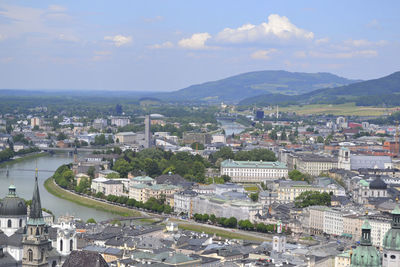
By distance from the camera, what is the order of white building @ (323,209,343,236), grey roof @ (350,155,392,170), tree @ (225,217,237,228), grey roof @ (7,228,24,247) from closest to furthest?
grey roof @ (7,228,24,247), white building @ (323,209,343,236), tree @ (225,217,237,228), grey roof @ (350,155,392,170)

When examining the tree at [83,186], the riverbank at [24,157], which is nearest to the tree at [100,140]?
the riverbank at [24,157]

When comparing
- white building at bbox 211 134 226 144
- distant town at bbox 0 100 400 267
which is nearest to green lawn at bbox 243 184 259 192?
distant town at bbox 0 100 400 267

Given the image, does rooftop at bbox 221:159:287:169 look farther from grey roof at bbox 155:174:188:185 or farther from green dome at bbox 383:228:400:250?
green dome at bbox 383:228:400:250

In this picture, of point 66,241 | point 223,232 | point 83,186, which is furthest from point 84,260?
point 83,186

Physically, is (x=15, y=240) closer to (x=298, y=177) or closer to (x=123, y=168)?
(x=298, y=177)

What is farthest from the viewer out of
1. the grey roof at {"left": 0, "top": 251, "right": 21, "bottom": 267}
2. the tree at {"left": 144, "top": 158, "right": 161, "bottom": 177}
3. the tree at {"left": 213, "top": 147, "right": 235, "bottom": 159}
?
the tree at {"left": 213, "top": 147, "right": 235, "bottom": 159}

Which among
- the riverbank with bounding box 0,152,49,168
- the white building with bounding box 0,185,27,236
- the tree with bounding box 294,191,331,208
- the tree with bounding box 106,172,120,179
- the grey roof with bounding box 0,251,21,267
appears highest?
the white building with bounding box 0,185,27,236

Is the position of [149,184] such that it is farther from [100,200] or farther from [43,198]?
[43,198]
